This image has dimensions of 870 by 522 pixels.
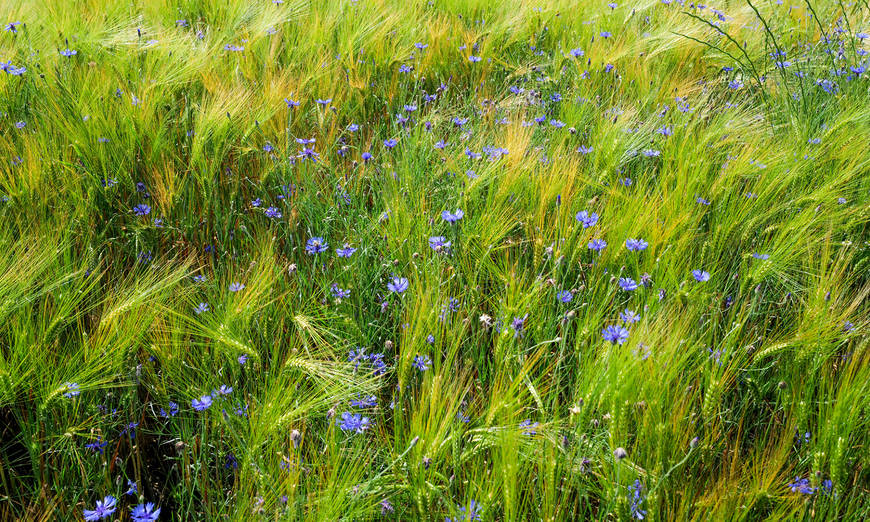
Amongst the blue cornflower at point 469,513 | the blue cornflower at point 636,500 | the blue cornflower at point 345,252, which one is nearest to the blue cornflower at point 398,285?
the blue cornflower at point 345,252

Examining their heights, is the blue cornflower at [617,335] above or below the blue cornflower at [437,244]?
below

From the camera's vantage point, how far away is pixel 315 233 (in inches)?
79.3

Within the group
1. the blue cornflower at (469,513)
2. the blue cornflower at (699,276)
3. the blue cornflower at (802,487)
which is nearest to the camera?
the blue cornflower at (469,513)

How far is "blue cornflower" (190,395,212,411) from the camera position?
1306mm

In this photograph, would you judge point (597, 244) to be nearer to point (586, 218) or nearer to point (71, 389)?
point (586, 218)

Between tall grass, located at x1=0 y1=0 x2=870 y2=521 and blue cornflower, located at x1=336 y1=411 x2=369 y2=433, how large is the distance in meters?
0.01

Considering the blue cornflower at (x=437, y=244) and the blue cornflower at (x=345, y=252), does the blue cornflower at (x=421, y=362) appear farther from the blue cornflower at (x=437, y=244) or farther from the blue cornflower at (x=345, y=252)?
the blue cornflower at (x=345, y=252)

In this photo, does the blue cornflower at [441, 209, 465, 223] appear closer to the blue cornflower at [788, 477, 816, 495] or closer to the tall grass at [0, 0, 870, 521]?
the tall grass at [0, 0, 870, 521]

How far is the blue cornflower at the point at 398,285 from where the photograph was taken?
64.1 inches

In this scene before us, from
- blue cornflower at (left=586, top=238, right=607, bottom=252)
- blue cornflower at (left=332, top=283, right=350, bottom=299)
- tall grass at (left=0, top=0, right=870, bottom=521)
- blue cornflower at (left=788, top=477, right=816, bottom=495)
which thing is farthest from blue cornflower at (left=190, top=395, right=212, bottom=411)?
blue cornflower at (left=788, top=477, right=816, bottom=495)

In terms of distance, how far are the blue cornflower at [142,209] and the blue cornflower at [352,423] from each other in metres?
1.04

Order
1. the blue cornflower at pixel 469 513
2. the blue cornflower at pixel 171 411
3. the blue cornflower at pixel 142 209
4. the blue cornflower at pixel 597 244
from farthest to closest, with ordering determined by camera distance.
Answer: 1. the blue cornflower at pixel 142 209
2. the blue cornflower at pixel 597 244
3. the blue cornflower at pixel 171 411
4. the blue cornflower at pixel 469 513

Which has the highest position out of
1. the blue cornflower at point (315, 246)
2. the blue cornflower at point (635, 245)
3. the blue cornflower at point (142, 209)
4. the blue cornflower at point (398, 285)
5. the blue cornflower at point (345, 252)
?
the blue cornflower at point (142, 209)

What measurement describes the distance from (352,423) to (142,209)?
1118 mm
